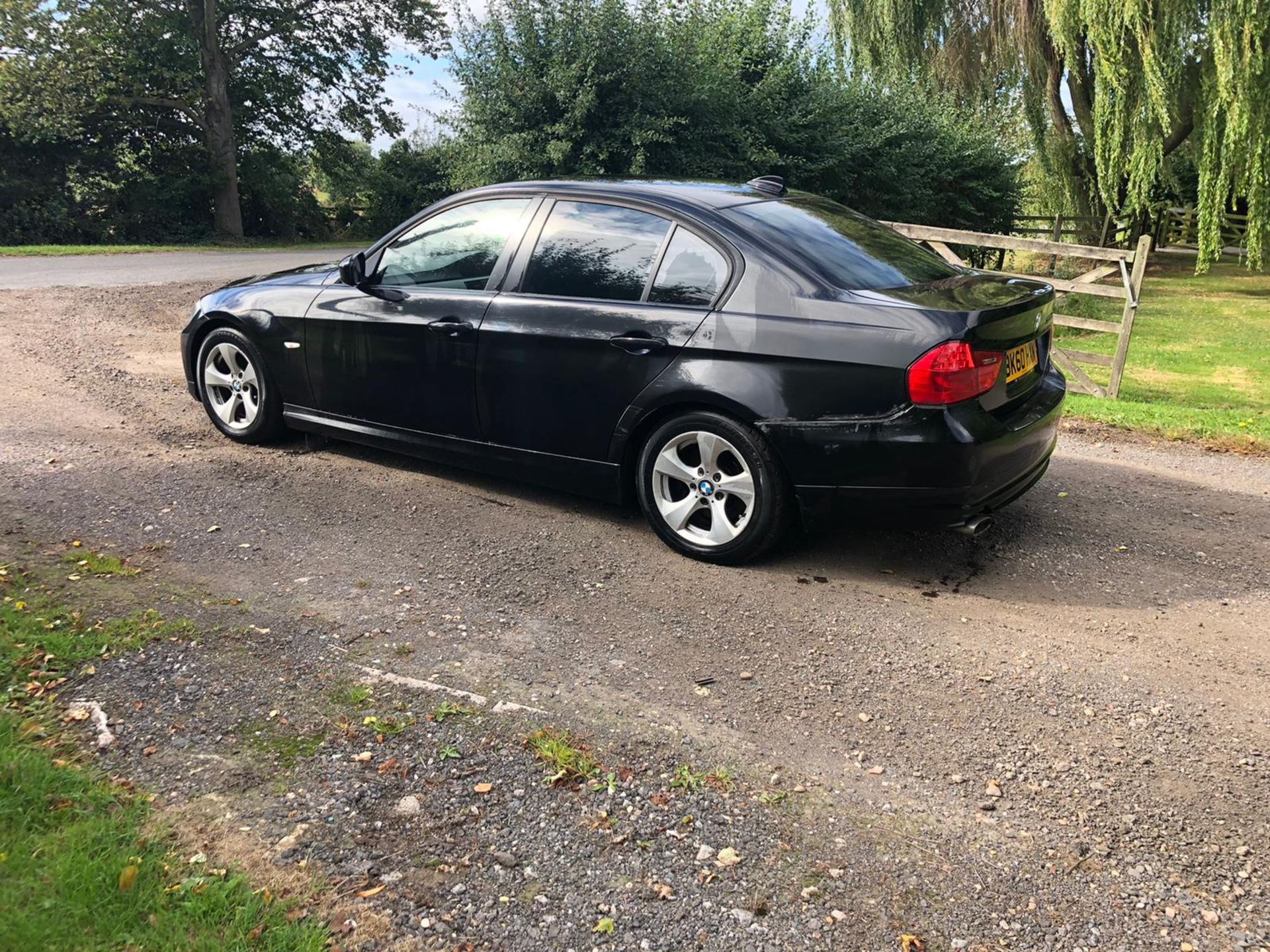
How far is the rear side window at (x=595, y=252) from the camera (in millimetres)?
4707

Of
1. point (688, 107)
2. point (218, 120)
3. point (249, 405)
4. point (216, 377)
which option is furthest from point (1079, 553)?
point (218, 120)

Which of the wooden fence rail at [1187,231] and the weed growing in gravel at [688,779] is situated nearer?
the weed growing in gravel at [688,779]

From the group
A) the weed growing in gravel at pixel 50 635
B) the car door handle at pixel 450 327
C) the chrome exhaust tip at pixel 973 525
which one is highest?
the car door handle at pixel 450 327

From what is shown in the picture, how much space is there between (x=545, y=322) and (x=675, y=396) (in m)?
0.81

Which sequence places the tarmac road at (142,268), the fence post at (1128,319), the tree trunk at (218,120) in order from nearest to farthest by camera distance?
the fence post at (1128,319), the tarmac road at (142,268), the tree trunk at (218,120)

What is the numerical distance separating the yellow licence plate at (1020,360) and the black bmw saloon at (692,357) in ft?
0.07

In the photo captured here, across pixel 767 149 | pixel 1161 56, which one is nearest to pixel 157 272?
pixel 767 149

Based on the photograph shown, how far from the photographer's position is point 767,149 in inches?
695

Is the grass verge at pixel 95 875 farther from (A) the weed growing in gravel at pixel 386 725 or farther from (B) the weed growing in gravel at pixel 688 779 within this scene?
(B) the weed growing in gravel at pixel 688 779

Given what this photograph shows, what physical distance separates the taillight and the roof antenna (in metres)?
1.68

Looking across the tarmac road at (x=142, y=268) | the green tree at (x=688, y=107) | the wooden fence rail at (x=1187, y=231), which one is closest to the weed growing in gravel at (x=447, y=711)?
the tarmac road at (x=142, y=268)

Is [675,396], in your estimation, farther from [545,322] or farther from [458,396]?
[458,396]

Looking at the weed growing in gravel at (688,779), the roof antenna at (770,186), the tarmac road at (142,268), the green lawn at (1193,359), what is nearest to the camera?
the weed growing in gravel at (688,779)

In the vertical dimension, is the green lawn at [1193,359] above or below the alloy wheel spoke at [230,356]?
below
